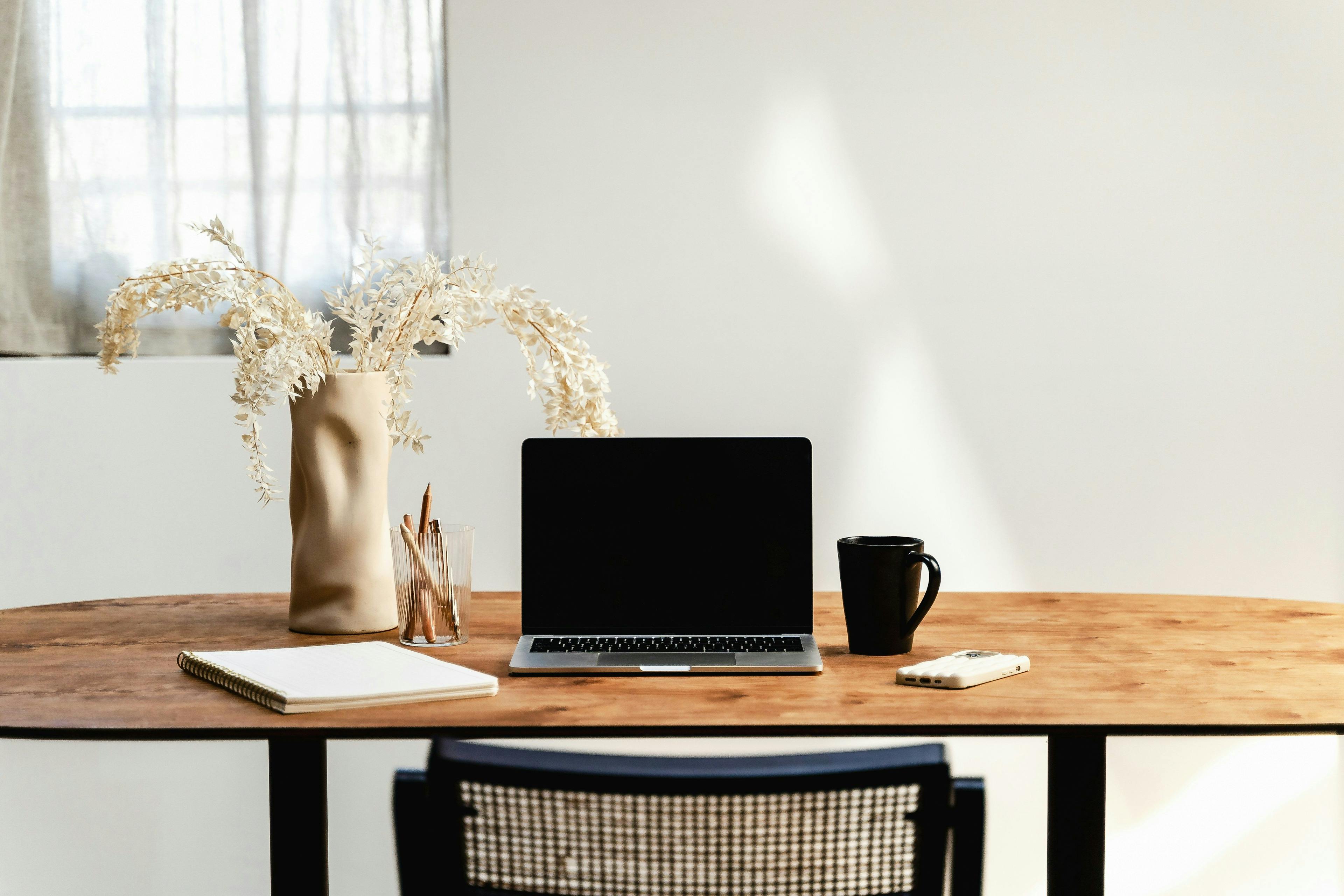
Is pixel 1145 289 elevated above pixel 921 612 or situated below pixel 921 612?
above

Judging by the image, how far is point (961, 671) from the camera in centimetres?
107

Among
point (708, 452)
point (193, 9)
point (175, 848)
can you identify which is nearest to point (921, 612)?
point (708, 452)

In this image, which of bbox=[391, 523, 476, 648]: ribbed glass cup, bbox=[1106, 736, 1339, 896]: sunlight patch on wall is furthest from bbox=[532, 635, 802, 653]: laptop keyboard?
bbox=[1106, 736, 1339, 896]: sunlight patch on wall

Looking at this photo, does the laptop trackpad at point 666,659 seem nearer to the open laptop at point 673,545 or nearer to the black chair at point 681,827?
the open laptop at point 673,545

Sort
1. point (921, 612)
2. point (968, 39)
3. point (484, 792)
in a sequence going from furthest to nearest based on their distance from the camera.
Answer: point (968, 39) → point (921, 612) → point (484, 792)

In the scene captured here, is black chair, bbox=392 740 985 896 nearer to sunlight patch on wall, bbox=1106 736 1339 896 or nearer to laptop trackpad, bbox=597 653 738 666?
laptop trackpad, bbox=597 653 738 666

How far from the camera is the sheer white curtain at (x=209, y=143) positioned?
2.18 m

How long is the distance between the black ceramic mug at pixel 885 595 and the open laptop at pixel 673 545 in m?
0.06

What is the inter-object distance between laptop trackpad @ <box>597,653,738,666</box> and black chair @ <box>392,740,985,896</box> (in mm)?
474

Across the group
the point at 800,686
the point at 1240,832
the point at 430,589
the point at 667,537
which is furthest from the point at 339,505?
the point at 1240,832

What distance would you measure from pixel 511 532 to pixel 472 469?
15 cm

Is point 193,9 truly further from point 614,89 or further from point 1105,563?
point 1105,563

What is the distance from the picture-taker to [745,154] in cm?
214

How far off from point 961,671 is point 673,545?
14.0 inches
